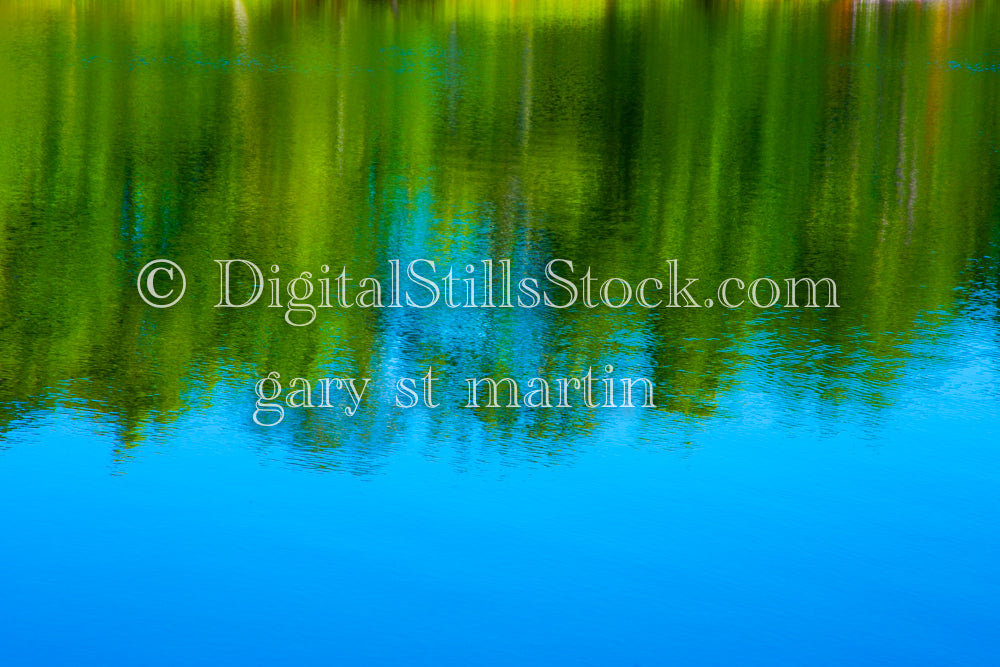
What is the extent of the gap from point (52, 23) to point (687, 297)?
23227 millimetres

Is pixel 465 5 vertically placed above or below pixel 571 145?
above

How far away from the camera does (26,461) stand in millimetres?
6395

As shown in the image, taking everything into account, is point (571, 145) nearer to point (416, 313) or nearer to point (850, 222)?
point (850, 222)

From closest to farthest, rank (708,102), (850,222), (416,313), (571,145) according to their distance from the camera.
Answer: (416,313)
(850,222)
(571,145)
(708,102)

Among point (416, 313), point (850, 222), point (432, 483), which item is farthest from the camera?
point (850, 222)

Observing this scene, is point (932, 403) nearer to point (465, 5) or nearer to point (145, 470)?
point (145, 470)

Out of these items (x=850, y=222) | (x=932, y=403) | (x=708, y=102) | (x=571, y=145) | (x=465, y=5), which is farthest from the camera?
(x=465, y=5)

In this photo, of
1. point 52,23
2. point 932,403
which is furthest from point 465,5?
point 932,403

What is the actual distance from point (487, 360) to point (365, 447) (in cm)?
146

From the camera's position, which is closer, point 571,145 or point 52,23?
point 571,145

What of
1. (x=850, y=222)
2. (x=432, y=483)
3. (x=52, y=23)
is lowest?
(x=432, y=483)

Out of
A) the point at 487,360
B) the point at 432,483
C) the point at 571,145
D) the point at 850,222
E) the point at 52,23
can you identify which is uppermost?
the point at 52,23

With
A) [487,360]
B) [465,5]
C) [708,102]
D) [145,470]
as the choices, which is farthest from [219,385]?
[465,5]

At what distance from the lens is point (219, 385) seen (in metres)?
7.38
